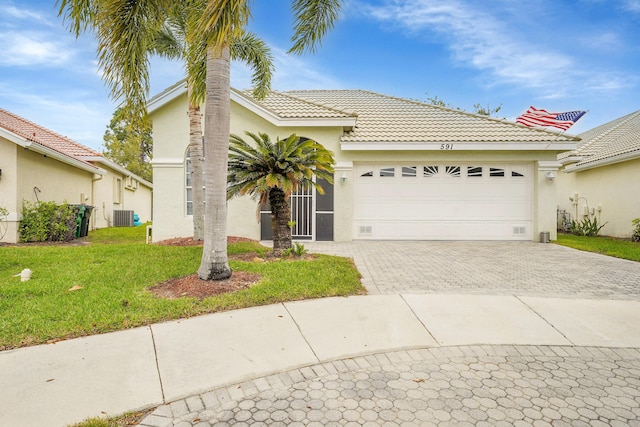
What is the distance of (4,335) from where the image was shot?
13.0 feet

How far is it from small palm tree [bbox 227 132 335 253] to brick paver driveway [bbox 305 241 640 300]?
2100 millimetres

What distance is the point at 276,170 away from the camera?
772 centimetres

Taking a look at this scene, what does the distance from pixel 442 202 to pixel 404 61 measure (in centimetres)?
687

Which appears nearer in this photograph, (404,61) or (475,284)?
(475,284)

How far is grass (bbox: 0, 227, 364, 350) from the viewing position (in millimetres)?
4289

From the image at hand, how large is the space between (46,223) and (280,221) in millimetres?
9096

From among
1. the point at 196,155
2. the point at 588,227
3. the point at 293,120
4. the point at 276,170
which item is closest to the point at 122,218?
the point at 196,155

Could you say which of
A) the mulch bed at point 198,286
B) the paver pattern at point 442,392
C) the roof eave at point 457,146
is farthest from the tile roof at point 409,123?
the paver pattern at point 442,392

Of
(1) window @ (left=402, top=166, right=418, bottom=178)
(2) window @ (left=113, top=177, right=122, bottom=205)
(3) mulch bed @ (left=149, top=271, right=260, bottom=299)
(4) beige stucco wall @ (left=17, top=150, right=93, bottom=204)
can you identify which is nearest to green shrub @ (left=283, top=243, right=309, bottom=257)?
(3) mulch bed @ (left=149, top=271, right=260, bottom=299)

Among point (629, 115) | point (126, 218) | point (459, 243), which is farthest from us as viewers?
point (126, 218)

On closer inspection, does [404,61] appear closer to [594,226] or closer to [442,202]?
[442,202]

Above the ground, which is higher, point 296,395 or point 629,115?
point 629,115

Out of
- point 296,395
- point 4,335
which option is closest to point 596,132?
point 296,395

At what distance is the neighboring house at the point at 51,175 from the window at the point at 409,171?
12.0 meters
